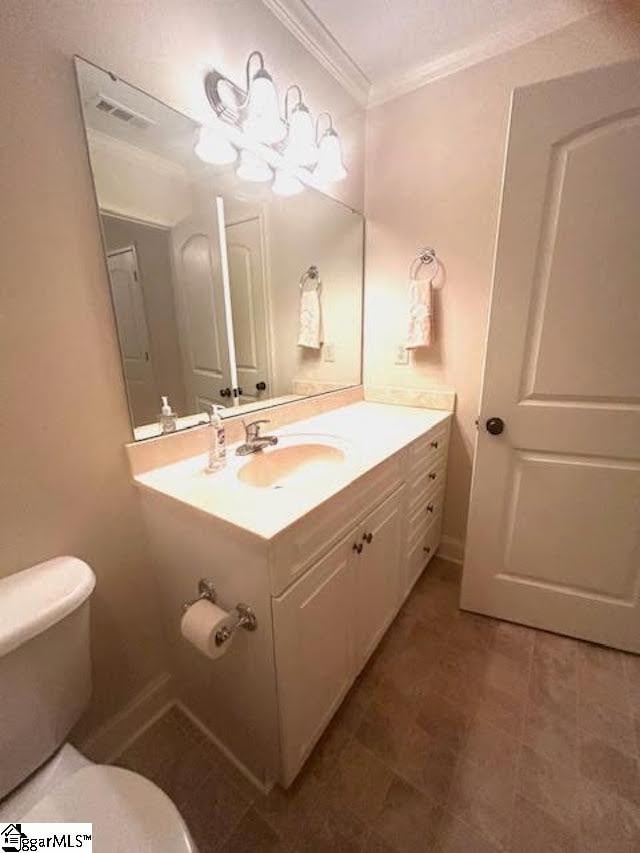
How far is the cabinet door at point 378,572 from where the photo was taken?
3.59 ft

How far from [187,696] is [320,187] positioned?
6.78ft

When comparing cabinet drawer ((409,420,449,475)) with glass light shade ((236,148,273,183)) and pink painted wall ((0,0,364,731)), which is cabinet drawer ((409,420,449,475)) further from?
glass light shade ((236,148,273,183))

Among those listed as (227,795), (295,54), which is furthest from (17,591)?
(295,54)

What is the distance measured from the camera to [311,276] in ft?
5.49

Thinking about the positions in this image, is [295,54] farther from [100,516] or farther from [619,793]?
[619,793]

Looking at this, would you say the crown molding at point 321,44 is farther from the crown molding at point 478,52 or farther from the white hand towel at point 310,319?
the white hand towel at point 310,319

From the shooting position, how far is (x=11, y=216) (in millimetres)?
719

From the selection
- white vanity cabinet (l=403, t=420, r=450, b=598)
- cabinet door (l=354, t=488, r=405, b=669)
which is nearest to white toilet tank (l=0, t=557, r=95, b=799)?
cabinet door (l=354, t=488, r=405, b=669)

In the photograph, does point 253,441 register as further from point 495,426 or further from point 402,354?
point 402,354

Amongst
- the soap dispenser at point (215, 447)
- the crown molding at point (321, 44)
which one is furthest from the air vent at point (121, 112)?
the soap dispenser at point (215, 447)

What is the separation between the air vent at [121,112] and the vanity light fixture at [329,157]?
2.36 feet

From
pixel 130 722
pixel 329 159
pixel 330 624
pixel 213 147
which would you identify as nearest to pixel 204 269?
pixel 213 147

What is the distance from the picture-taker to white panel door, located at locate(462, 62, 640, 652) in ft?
3.39

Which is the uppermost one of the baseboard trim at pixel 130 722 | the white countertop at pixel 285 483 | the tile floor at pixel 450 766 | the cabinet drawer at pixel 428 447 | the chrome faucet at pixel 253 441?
the chrome faucet at pixel 253 441
